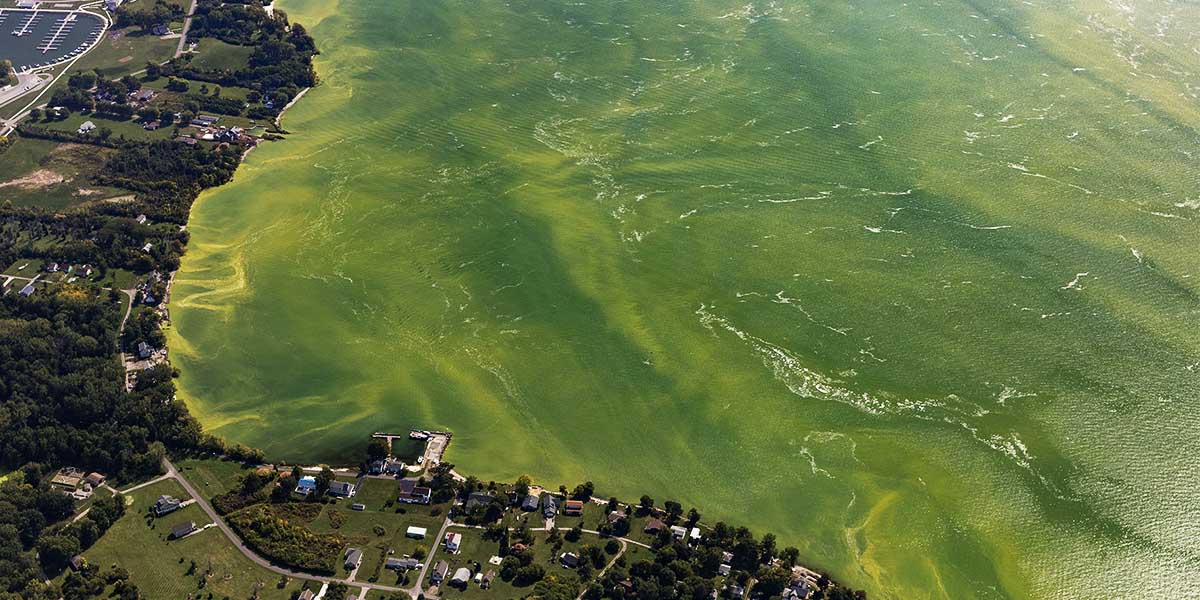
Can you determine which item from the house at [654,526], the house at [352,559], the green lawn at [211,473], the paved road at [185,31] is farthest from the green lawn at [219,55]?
the house at [654,526]

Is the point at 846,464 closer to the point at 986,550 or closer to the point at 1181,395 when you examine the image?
the point at 986,550

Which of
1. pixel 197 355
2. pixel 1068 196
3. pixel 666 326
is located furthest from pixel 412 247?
pixel 1068 196

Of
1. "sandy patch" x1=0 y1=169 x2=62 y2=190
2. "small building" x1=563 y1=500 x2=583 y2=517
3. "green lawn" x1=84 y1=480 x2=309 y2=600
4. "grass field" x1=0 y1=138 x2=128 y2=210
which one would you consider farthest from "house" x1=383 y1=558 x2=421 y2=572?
"sandy patch" x1=0 y1=169 x2=62 y2=190

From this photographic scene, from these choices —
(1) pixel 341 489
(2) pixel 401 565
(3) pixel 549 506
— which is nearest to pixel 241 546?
(1) pixel 341 489

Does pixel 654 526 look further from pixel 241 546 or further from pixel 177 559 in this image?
pixel 177 559

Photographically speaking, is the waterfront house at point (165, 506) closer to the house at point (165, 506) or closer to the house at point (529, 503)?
the house at point (165, 506)
